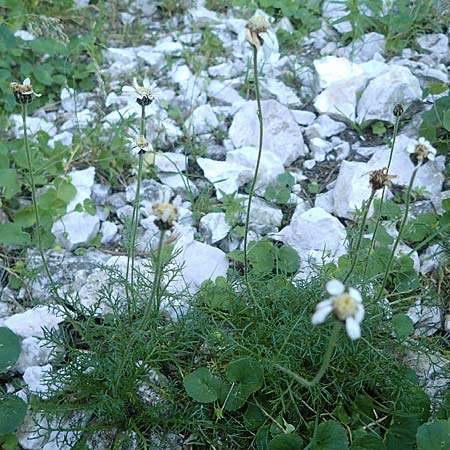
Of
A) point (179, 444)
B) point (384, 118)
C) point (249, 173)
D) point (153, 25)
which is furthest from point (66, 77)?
point (179, 444)

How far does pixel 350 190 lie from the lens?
85.8 inches

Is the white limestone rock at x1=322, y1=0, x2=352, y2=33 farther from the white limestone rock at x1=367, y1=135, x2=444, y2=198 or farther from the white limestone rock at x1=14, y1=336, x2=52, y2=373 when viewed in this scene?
the white limestone rock at x1=14, y1=336, x2=52, y2=373

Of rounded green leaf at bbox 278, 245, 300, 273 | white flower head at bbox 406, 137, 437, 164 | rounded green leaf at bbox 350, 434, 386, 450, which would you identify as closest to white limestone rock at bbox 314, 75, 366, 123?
rounded green leaf at bbox 278, 245, 300, 273

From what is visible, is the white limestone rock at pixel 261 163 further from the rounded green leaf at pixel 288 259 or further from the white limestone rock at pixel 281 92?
the rounded green leaf at pixel 288 259

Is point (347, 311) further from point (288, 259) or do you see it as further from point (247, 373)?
point (288, 259)

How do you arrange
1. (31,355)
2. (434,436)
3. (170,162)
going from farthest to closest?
(170,162) < (31,355) < (434,436)

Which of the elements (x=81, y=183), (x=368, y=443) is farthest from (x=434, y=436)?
(x=81, y=183)

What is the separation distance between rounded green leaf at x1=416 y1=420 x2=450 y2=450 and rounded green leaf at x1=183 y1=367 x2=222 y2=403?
441mm

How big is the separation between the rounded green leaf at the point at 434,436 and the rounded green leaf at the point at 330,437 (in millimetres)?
156

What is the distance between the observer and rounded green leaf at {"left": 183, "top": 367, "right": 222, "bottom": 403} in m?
1.52

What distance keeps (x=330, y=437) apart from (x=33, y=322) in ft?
2.94

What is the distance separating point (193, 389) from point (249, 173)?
973mm

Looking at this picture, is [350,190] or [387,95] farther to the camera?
[387,95]

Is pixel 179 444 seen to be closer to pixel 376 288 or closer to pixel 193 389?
pixel 193 389
